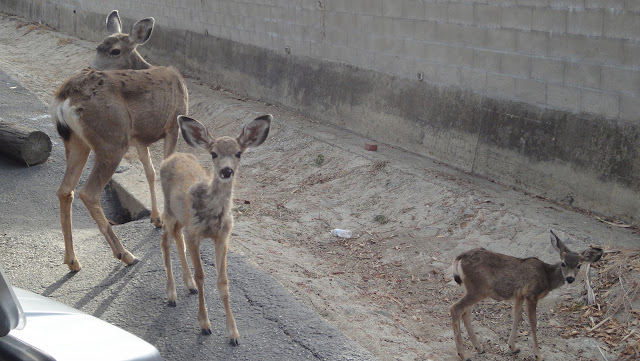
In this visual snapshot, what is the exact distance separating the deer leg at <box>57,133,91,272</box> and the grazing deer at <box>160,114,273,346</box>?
1182mm

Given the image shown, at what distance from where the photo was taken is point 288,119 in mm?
14148

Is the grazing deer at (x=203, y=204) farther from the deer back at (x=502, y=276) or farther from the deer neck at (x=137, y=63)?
the deer neck at (x=137, y=63)

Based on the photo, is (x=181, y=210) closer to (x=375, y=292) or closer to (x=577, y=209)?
(x=375, y=292)

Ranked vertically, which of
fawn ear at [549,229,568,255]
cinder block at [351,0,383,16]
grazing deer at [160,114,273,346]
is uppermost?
cinder block at [351,0,383,16]

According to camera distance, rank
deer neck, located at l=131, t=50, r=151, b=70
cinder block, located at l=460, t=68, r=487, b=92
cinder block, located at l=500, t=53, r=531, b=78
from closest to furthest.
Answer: cinder block, located at l=500, t=53, r=531, b=78 → cinder block, located at l=460, t=68, r=487, b=92 → deer neck, located at l=131, t=50, r=151, b=70

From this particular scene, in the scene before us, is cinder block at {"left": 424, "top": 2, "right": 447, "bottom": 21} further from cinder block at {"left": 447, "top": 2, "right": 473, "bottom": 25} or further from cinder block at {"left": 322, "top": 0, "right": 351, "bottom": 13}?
cinder block at {"left": 322, "top": 0, "right": 351, "bottom": 13}

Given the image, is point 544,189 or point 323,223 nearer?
point 544,189

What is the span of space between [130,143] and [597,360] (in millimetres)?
5448

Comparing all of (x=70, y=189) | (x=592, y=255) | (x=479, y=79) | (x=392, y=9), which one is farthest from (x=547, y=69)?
(x=70, y=189)

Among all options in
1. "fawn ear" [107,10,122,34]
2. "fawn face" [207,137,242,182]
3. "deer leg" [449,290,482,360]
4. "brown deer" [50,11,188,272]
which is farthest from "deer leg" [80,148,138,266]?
"fawn ear" [107,10,122,34]

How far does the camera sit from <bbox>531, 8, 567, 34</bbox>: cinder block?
29.5ft

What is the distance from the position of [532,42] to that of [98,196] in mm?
5670

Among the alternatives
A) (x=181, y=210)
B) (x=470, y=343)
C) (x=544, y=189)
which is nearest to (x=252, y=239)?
(x=181, y=210)

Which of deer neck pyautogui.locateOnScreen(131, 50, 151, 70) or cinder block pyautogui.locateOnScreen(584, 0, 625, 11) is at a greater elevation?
cinder block pyautogui.locateOnScreen(584, 0, 625, 11)
